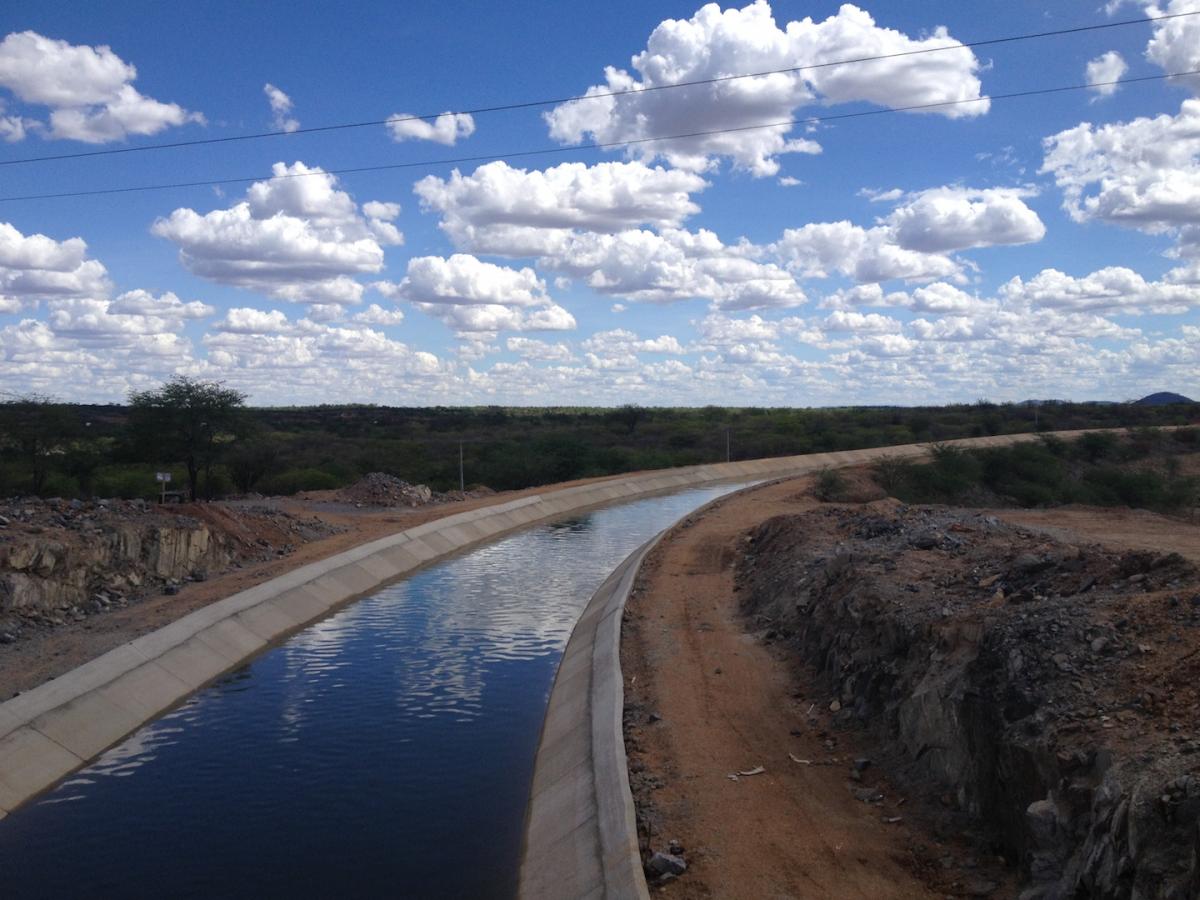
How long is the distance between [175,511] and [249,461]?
2954cm

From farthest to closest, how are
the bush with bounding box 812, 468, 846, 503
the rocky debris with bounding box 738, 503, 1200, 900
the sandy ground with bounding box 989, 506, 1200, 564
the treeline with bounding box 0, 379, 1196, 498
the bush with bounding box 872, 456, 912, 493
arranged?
the bush with bounding box 872, 456, 912, 493 < the bush with bounding box 812, 468, 846, 503 < the treeline with bounding box 0, 379, 1196, 498 < the sandy ground with bounding box 989, 506, 1200, 564 < the rocky debris with bounding box 738, 503, 1200, 900

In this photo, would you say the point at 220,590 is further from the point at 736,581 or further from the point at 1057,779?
the point at 1057,779

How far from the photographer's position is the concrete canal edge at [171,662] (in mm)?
15297

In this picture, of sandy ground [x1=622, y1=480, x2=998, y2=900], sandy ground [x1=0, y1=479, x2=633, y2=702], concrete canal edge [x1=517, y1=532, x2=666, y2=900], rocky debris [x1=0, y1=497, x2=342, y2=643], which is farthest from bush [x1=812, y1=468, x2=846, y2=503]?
concrete canal edge [x1=517, y1=532, x2=666, y2=900]

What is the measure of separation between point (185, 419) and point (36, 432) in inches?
260

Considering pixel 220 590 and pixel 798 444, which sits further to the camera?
pixel 798 444

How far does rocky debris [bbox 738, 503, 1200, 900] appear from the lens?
777cm

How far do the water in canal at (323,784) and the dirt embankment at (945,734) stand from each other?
2.38 meters

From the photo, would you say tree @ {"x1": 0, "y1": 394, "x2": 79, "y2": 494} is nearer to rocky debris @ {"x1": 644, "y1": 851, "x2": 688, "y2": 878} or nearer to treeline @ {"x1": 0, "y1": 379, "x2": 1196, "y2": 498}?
treeline @ {"x1": 0, "y1": 379, "x2": 1196, "y2": 498}

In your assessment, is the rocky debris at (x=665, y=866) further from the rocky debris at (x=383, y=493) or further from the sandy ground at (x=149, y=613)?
the rocky debris at (x=383, y=493)

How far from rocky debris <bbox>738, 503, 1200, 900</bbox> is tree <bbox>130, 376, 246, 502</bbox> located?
36.1m

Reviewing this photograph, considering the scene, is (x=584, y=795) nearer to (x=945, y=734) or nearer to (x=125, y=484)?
(x=945, y=734)

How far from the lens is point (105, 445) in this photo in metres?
54.7

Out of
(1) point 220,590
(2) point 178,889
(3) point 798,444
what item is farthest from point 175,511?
(3) point 798,444
